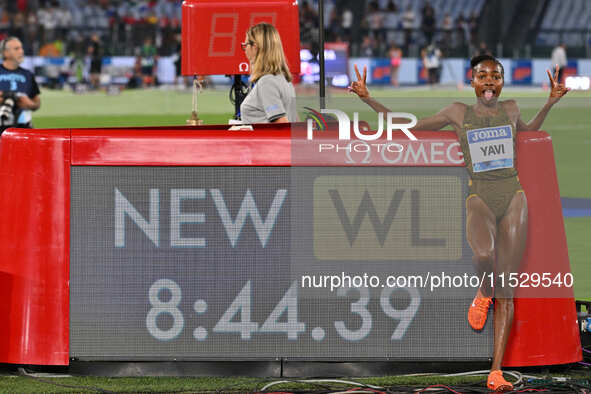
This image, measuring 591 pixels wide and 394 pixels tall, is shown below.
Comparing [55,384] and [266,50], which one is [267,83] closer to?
[266,50]

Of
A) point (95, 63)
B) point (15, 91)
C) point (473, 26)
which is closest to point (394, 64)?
point (473, 26)

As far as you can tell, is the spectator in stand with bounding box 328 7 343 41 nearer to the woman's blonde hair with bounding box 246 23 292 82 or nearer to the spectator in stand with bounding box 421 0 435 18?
the spectator in stand with bounding box 421 0 435 18

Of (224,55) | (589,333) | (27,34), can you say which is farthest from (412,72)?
(589,333)

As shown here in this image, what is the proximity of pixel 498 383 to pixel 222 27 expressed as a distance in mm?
4652

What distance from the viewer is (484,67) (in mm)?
4863

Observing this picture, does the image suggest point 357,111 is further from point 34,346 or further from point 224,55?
point 224,55

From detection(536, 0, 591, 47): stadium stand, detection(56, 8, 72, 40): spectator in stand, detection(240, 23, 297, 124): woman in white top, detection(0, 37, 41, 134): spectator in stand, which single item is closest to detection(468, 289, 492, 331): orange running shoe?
detection(240, 23, 297, 124): woman in white top

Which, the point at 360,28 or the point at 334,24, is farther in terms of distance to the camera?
the point at 360,28

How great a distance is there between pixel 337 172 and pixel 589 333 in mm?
1608

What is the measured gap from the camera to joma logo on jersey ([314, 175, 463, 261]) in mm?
4723

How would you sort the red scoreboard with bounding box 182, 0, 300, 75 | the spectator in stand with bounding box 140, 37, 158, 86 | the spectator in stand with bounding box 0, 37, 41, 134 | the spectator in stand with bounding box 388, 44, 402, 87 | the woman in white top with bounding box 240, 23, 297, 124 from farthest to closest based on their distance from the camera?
the spectator in stand with bounding box 388, 44, 402, 87 → the spectator in stand with bounding box 140, 37, 158, 86 → the spectator in stand with bounding box 0, 37, 41, 134 → the red scoreboard with bounding box 182, 0, 300, 75 → the woman in white top with bounding box 240, 23, 297, 124

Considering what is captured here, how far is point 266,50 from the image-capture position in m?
6.04

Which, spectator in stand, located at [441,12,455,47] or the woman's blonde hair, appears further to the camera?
spectator in stand, located at [441,12,455,47]

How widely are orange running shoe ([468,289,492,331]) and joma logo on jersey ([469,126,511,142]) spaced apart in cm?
65
